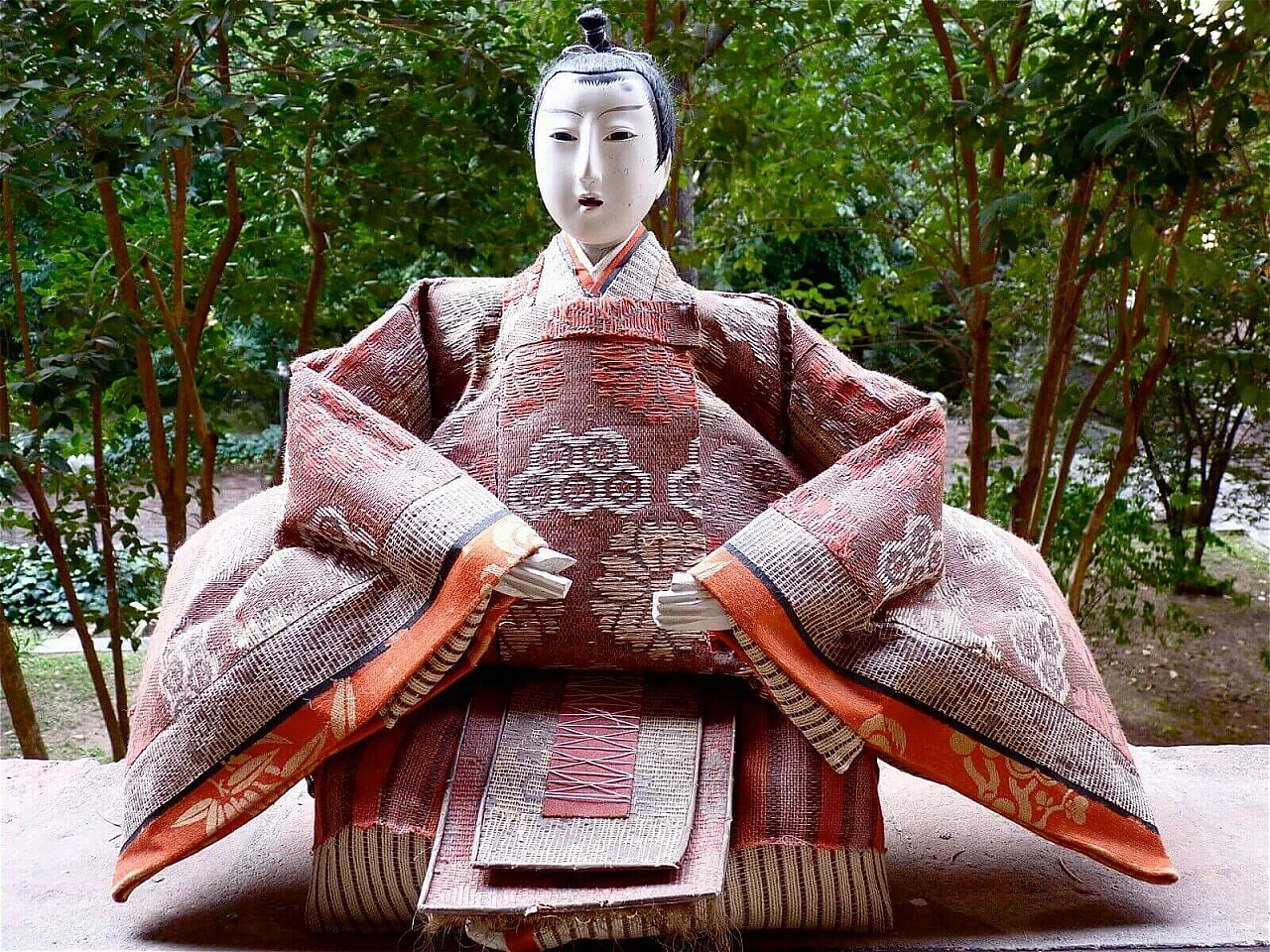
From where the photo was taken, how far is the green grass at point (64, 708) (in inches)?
111

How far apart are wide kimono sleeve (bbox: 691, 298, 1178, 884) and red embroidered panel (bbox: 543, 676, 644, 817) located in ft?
0.57

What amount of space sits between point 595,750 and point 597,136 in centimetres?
61

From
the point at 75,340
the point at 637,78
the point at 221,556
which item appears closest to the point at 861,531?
the point at 637,78

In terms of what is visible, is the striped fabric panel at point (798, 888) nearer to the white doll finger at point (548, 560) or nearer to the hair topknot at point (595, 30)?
the white doll finger at point (548, 560)

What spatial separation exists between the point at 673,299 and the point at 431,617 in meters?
0.42

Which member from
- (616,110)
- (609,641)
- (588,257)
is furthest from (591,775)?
(616,110)

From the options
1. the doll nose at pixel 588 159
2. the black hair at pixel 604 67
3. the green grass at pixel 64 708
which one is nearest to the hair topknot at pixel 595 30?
the black hair at pixel 604 67

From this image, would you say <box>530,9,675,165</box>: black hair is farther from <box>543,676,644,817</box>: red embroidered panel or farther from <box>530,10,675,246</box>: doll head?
<box>543,676,644,817</box>: red embroidered panel

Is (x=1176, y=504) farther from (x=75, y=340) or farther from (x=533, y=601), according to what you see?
(x=75, y=340)

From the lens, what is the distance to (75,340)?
1991mm

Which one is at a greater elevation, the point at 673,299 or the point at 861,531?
the point at 673,299

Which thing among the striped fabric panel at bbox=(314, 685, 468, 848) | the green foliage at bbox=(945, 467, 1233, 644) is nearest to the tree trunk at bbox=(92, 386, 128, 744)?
the striped fabric panel at bbox=(314, 685, 468, 848)

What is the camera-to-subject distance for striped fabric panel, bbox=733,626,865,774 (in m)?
1.18

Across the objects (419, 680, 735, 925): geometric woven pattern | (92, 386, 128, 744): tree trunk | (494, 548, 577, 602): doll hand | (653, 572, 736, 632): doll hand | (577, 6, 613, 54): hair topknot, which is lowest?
(92, 386, 128, 744): tree trunk
